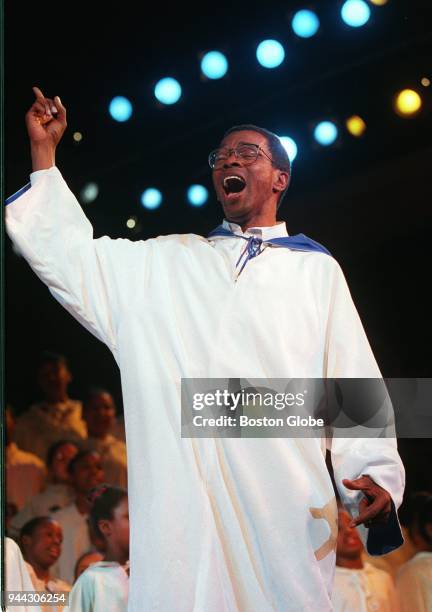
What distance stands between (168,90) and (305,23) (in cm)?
49

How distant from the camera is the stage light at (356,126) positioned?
322cm

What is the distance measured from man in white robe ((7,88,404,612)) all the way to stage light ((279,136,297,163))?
9 centimetres

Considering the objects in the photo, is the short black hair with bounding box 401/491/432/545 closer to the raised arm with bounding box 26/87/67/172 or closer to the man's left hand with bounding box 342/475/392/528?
the man's left hand with bounding box 342/475/392/528

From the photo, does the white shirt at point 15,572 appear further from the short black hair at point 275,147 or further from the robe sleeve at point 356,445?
the short black hair at point 275,147

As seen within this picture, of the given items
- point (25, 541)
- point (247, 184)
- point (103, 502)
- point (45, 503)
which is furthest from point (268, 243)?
point (25, 541)

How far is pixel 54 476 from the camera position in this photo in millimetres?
3043

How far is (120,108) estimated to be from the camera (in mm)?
3264

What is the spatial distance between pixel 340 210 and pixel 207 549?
1.15 m

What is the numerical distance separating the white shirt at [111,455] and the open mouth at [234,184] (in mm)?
834

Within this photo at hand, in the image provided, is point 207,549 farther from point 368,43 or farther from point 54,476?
point 368,43

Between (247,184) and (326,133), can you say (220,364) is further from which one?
(326,133)

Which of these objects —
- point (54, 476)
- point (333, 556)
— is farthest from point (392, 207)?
point (54, 476)

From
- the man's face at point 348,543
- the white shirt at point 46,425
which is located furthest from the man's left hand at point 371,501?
the white shirt at point 46,425

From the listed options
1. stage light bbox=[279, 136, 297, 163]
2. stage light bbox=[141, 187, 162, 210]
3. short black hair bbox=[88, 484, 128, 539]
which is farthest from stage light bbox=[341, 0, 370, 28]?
short black hair bbox=[88, 484, 128, 539]
